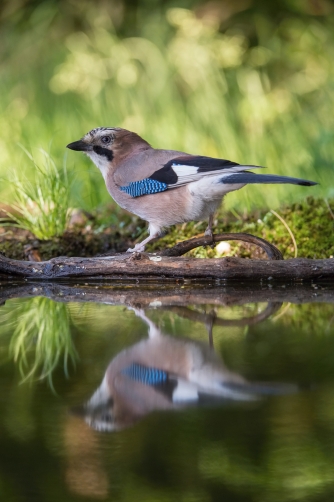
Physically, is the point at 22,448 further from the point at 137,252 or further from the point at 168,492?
the point at 137,252

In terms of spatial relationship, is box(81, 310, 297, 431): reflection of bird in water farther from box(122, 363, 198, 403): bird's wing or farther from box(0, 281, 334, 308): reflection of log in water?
box(0, 281, 334, 308): reflection of log in water

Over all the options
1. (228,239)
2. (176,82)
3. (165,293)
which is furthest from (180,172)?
(176,82)

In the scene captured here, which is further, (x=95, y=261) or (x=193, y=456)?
(x=95, y=261)

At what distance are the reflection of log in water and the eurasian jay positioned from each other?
14.5 inches

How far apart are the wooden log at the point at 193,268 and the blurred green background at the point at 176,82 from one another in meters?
1.20

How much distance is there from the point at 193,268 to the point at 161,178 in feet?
1.78

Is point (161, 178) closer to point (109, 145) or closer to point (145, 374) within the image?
point (109, 145)

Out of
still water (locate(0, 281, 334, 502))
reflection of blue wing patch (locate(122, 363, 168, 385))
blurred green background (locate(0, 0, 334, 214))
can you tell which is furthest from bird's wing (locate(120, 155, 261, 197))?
reflection of blue wing patch (locate(122, 363, 168, 385))

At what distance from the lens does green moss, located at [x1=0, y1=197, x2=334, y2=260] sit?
436 centimetres

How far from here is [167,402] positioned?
1.72 metres

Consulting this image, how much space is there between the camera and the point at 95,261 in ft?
11.9

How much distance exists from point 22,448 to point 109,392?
40 centimetres

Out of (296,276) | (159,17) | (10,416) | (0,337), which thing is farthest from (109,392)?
(159,17)

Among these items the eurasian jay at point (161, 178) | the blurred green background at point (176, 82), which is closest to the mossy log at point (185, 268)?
the eurasian jay at point (161, 178)
